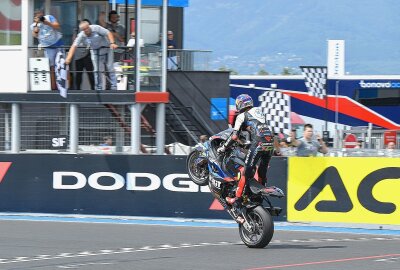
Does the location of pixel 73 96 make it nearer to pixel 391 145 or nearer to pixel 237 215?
pixel 391 145

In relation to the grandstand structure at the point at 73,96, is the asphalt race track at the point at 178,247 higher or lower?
lower

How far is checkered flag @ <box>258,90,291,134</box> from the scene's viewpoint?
26828 millimetres

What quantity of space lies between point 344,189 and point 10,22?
933cm

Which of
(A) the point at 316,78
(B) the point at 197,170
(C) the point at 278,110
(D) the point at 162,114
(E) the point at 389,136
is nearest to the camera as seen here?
(B) the point at 197,170

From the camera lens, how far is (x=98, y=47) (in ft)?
80.6

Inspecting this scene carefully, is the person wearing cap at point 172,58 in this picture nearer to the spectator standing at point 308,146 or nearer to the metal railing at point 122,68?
the metal railing at point 122,68

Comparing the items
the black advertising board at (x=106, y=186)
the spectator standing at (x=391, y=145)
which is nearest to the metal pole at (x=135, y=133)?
the black advertising board at (x=106, y=186)

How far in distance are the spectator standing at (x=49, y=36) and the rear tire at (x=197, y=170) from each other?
7.76 metres

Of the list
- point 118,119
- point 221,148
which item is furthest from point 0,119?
point 221,148

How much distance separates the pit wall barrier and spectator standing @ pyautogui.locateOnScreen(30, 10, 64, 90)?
3.18 metres

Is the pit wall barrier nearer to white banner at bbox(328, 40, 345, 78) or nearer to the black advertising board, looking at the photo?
the black advertising board

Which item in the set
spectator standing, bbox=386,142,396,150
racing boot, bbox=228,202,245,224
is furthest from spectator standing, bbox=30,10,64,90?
racing boot, bbox=228,202,245,224

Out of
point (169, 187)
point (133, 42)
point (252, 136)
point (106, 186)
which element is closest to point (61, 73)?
point (133, 42)

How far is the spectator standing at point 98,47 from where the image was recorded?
2416 centimetres
